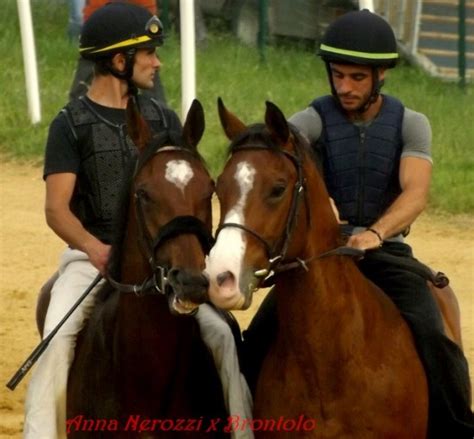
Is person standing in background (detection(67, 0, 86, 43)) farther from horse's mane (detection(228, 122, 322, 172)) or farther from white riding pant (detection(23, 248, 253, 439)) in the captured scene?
horse's mane (detection(228, 122, 322, 172))

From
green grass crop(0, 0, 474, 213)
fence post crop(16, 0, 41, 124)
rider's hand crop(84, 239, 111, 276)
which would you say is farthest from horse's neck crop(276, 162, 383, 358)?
fence post crop(16, 0, 41, 124)

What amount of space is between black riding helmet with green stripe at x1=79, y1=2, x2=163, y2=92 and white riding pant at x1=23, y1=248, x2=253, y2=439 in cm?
121

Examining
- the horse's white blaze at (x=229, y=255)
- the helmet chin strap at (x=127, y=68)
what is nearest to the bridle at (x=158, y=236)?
the horse's white blaze at (x=229, y=255)

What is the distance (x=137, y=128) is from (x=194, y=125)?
271 mm

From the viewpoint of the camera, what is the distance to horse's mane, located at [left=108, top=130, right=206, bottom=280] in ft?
25.0

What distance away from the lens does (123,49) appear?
843 centimetres

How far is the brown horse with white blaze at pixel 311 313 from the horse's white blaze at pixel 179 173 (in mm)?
234

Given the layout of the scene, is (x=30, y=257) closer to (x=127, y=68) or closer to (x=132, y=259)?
(x=127, y=68)

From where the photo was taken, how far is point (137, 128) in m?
7.76

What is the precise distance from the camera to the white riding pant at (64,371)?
7871mm

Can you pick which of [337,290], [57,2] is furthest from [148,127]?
[57,2]

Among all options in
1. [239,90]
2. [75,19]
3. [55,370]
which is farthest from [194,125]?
[75,19]

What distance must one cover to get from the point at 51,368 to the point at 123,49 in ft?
5.55

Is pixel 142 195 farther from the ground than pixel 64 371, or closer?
farther from the ground
